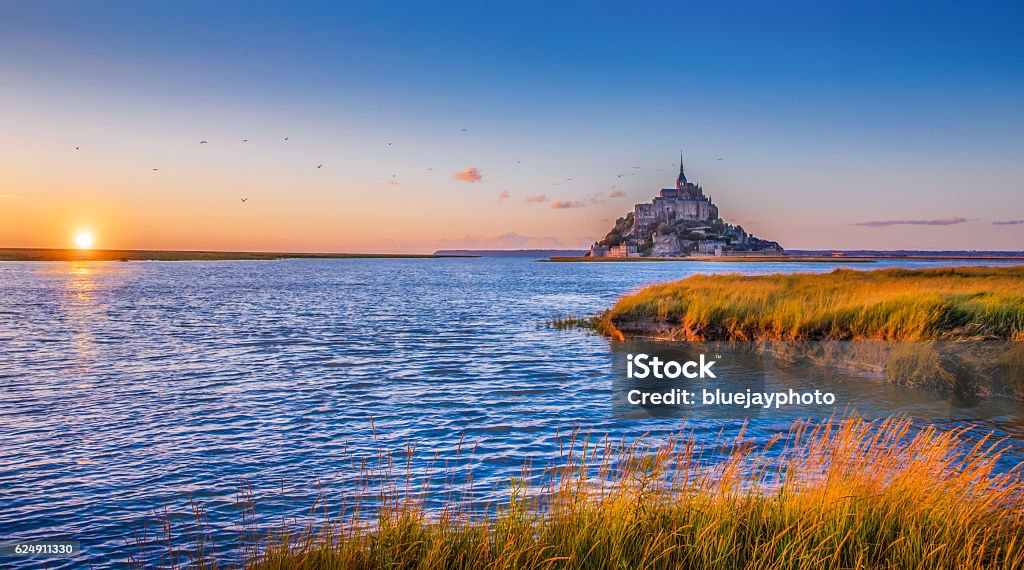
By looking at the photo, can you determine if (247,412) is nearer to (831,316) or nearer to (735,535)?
(735,535)

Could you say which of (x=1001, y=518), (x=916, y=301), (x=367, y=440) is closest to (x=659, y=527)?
(x=1001, y=518)

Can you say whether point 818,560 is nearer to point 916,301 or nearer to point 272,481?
point 272,481

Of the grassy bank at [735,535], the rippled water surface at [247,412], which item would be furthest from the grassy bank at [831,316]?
the grassy bank at [735,535]

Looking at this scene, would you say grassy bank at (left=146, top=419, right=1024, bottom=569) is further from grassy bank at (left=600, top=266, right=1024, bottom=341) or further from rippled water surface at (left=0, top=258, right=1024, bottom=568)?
grassy bank at (left=600, top=266, right=1024, bottom=341)

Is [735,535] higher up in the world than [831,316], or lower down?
lower down

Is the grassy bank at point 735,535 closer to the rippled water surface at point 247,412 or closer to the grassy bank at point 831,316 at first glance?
the rippled water surface at point 247,412

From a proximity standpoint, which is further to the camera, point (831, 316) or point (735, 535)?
point (831, 316)

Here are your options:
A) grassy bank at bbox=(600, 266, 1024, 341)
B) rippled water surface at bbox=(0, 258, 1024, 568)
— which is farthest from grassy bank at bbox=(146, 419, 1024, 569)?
grassy bank at bbox=(600, 266, 1024, 341)

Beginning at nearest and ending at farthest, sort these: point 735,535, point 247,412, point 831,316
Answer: point 735,535 < point 247,412 < point 831,316

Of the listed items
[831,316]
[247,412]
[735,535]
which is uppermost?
[831,316]

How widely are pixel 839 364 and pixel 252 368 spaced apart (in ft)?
58.8

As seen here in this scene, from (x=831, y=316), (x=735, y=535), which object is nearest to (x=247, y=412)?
(x=735, y=535)

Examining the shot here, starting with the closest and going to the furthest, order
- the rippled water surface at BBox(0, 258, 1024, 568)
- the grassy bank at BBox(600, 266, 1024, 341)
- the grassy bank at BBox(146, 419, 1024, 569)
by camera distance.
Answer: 1. the grassy bank at BBox(146, 419, 1024, 569)
2. the rippled water surface at BBox(0, 258, 1024, 568)
3. the grassy bank at BBox(600, 266, 1024, 341)

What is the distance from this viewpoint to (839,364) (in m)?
18.8
